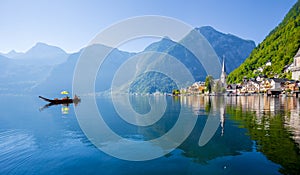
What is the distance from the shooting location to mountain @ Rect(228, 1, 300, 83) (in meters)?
137

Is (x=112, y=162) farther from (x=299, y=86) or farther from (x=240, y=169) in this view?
(x=299, y=86)

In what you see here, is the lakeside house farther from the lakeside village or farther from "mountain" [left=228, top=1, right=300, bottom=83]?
"mountain" [left=228, top=1, right=300, bottom=83]

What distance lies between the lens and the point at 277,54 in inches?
6048

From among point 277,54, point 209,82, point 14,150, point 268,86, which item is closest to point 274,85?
point 268,86

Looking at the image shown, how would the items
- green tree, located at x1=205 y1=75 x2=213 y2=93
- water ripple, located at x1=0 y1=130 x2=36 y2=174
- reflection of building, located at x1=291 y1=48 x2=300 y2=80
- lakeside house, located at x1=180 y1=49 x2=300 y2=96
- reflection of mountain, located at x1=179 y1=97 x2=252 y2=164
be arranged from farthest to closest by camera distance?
1. green tree, located at x1=205 y1=75 x2=213 y2=93
2. reflection of building, located at x1=291 y1=48 x2=300 y2=80
3. lakeside house, located at x1=180 y1=49 x2=300 y2=96
4. reflection of mountain, located at x1=179 y1=97 x2=252 y2=164
5. water ripple, located at x1=0 y1=130 x2=36 y2=174

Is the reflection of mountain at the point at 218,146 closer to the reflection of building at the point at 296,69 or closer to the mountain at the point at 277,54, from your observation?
the reflection of building at the point at 296,69

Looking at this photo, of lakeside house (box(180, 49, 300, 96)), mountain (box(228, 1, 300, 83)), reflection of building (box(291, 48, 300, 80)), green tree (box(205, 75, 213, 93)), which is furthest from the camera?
green tree (box(205, 75, 213, 93))

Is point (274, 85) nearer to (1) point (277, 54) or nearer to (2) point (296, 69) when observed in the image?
(2) point (296, 69)

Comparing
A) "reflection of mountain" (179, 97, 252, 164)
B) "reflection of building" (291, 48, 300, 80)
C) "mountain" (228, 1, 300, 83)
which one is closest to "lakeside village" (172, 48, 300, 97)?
"reflection of building" (291, 48, 300, 80)

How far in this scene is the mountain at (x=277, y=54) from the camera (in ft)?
449

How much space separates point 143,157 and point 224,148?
6.37 metres

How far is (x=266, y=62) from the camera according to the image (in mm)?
162000

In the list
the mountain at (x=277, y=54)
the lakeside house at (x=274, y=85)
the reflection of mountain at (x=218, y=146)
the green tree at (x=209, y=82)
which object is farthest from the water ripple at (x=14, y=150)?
the mountain at (x=277, y=54)

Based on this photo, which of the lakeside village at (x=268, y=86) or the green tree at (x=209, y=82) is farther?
the green tree at (x=209, y=82)
